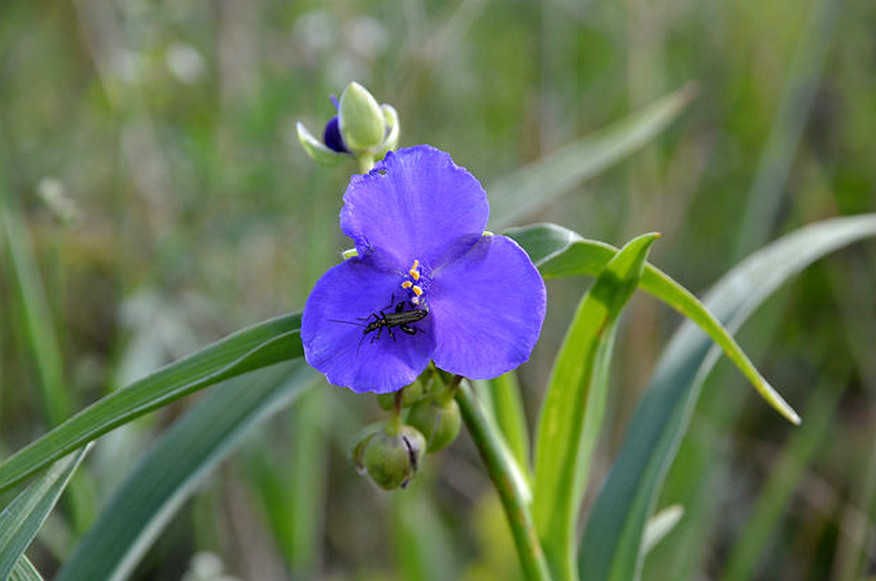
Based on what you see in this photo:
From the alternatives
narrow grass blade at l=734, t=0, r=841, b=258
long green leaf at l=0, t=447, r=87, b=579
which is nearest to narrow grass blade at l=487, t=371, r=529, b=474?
long green leaf at l=0, t=447, r=87, b=579

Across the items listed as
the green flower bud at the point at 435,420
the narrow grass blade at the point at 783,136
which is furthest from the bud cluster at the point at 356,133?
the narrow grass blade at the point at 783,136

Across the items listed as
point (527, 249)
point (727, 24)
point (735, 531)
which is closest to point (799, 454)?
point (735, 531)

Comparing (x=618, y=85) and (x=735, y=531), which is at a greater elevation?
(x=618, y=85)

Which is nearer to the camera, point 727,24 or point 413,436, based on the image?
point 413,436

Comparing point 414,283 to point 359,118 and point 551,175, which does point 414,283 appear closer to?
point 359,118

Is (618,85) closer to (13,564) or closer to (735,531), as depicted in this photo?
(735,531)

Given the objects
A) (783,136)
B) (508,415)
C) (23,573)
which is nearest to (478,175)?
(783,136)
